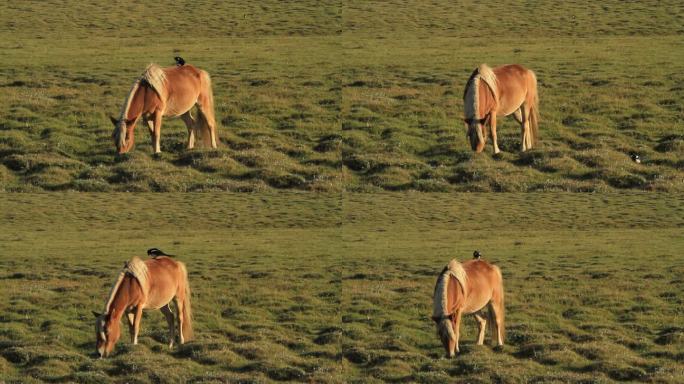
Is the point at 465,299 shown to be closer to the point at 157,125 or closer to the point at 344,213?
the point at 157,125

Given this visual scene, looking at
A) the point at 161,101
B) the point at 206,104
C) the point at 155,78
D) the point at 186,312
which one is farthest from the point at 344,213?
the point at 186,312

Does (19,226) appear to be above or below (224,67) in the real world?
below

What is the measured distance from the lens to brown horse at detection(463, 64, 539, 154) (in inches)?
1393

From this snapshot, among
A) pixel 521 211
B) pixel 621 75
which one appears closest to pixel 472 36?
pixel 621 75

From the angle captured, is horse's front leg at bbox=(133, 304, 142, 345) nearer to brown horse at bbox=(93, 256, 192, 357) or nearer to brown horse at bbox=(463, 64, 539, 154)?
brown horse at bbox=(93, 256, 192, 357)

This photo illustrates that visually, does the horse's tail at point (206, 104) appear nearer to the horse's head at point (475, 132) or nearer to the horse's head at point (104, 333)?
the horse's head at point (475, 132)

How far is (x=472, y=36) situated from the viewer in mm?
69062

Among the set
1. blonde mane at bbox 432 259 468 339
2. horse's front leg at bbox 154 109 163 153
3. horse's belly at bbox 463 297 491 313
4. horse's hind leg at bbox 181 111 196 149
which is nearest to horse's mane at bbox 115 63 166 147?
horse's front leg at bbox 154 109 163 153

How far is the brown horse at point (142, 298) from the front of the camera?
99.0 feet

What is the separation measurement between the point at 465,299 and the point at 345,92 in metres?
26.0

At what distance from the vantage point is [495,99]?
119 ft

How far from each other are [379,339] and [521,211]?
12767mm

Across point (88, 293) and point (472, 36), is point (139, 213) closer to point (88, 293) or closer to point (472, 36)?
point (88, 293)

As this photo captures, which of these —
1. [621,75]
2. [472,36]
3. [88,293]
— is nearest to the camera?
[88,293]
